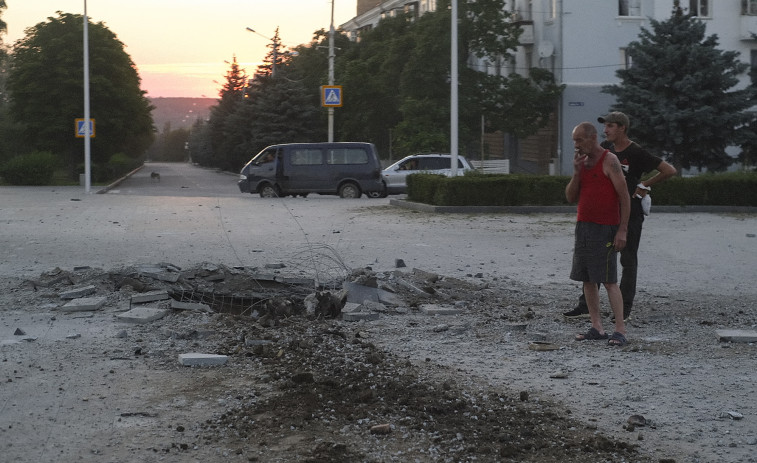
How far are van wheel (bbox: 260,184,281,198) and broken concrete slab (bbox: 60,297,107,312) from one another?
24.3 metres

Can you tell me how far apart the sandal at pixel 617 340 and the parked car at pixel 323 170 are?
1027 inches

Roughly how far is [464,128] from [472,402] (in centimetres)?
4434

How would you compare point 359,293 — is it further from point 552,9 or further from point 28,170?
point 552,9

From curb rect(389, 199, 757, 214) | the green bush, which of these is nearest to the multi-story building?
the green bush

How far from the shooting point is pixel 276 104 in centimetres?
6328

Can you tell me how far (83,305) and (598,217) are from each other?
4652 millimetres

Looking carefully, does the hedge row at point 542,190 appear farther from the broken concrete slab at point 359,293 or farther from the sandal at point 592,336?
the sandal at point 592,336

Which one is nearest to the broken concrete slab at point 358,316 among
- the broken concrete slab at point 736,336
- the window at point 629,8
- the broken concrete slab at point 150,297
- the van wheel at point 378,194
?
the broken concrete slab at point 150,297

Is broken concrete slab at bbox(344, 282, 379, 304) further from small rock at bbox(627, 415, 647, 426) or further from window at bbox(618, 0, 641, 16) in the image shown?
window at bbox(618, 0, 641, 16)

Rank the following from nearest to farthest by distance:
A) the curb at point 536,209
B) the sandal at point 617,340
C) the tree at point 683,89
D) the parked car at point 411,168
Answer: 1. the sandal at point 617,340
2. the curb at point 536,209
3. the parked car at point 411,168
4. the tree at point 683,89

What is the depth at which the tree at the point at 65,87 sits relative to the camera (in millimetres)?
56688

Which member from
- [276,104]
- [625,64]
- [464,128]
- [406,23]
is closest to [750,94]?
[625,64]

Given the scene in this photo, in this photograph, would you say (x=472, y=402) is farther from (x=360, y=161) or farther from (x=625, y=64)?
(x=625, y=64)

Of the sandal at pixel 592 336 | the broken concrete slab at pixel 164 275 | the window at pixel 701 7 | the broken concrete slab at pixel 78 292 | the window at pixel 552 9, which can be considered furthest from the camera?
the window at pixel 701 7
